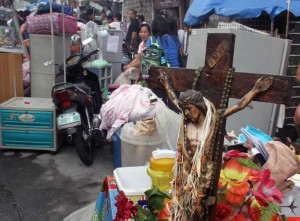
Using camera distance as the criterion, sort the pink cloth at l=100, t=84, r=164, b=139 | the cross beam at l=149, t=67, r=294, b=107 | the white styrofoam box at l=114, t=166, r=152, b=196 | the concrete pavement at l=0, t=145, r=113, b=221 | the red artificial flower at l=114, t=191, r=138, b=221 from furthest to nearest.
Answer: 1. the pink cloth at l=100, t=84, r=164, b=139
2. the concrete pavement at l=0, t=145, r=113, b=221
3. the white styrofoam box at l=114, t=166, r=152, b=196
4. the red artificial flower at l=114, t=191, r=138, b=221
5. the cross beam at l=149, t=67, r=294, b=107

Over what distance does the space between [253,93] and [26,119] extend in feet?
13.3

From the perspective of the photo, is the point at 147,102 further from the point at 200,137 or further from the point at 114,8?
the point at 114,8

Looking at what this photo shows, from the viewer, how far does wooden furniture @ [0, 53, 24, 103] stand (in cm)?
553

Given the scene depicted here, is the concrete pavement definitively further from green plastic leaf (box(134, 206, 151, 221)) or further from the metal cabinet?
green plastic leaf (box(134, 206, 151, 221))

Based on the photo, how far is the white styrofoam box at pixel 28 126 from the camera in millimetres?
4980

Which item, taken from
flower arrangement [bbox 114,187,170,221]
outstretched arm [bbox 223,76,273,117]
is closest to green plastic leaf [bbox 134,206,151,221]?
flower arrangement [bbox 114,187,170,221]

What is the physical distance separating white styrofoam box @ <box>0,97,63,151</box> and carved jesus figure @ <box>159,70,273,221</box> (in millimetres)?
3765

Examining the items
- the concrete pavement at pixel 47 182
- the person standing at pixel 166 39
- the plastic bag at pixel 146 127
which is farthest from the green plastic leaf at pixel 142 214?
the person standing at pixel 166 39

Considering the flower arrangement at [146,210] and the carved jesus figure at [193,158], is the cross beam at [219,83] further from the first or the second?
the flower arrangement at [146,210]

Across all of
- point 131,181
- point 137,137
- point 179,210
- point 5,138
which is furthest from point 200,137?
point 5,138

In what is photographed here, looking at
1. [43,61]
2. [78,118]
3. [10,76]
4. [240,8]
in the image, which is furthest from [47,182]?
[240,8]

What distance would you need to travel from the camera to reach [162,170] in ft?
7.00

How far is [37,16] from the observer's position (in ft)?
18.4

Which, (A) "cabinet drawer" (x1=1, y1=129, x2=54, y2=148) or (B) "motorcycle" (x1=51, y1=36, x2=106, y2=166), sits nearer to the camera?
(B) "motorcycle" (x1=51, y1=36, x2=106, y2=166)
